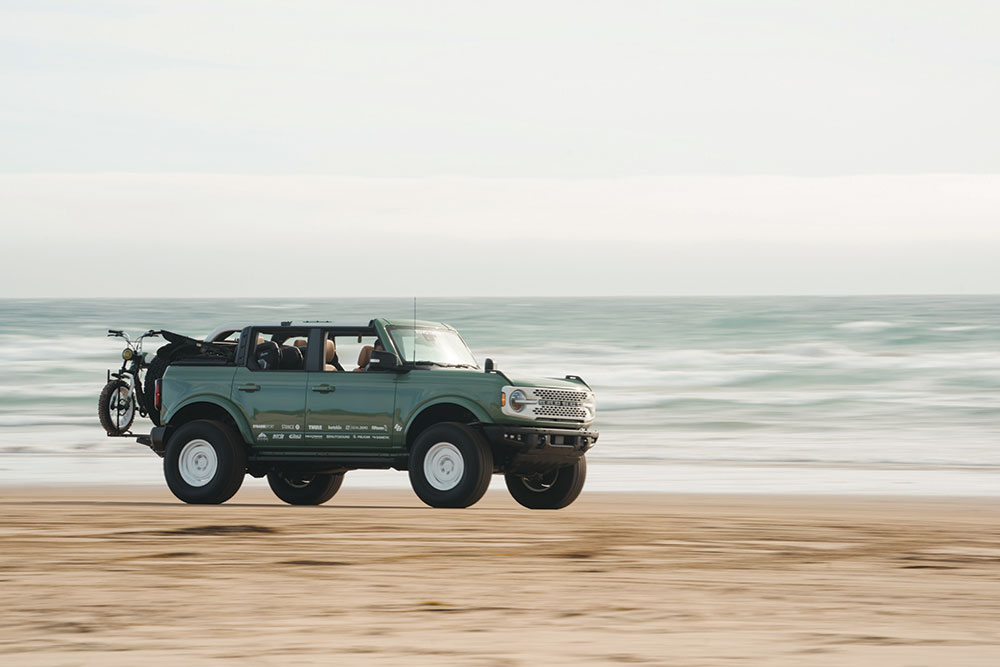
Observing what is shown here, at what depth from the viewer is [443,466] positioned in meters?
14.8

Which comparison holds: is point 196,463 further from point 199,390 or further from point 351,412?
point 351,412

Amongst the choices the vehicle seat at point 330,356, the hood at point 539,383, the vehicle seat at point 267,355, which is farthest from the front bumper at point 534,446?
the vehicle seat at point 267,355

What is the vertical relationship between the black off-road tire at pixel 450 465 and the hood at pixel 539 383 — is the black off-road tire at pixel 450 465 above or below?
below

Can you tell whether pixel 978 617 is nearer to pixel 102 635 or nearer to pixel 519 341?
pixel 102 635

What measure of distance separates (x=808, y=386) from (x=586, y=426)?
25.2 metres

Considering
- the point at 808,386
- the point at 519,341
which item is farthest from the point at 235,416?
the point at 519,341

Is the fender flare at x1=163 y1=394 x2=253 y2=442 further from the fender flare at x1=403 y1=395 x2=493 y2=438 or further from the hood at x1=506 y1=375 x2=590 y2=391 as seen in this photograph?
the hood at x1=506 y1=375 x2=590 y2=391

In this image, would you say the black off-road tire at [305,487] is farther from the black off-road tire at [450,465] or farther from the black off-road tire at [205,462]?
the black off-road tire at [450,465]

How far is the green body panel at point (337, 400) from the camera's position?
1476 centimetres

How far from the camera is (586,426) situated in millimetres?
15383

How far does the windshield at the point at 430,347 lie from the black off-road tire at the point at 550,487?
129 cm

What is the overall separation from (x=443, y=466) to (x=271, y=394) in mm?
1869

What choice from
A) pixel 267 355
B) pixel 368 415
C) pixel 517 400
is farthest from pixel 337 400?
pixel 517 400

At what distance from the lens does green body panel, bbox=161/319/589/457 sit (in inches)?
581
